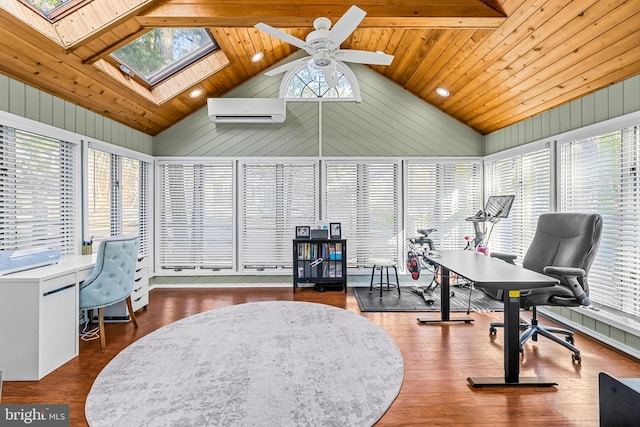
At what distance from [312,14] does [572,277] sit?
332cm

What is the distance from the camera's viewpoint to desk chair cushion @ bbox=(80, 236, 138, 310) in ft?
10.3

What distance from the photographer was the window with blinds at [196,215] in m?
5.57

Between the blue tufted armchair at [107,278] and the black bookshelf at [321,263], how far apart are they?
8.00 feet

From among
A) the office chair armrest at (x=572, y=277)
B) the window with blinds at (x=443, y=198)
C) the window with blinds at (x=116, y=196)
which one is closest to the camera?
the office chair armrest at (x=572, y=277)

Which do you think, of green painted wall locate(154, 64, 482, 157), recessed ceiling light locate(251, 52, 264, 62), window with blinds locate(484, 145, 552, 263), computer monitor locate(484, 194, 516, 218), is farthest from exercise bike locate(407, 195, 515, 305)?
recessed ceiling light locate(251, 52, 264, 62)

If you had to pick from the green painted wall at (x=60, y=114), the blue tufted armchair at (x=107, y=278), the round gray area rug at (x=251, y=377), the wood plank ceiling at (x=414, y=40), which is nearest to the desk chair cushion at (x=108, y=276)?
the blue tufted armchair at (x=107, y=278)

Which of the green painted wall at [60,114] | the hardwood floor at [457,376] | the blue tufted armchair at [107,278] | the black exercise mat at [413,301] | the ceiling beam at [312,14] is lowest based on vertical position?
the hardwood floor at [457,376]

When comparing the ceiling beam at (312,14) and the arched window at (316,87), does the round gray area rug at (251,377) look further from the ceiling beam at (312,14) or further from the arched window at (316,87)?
the arched window at (316,87)

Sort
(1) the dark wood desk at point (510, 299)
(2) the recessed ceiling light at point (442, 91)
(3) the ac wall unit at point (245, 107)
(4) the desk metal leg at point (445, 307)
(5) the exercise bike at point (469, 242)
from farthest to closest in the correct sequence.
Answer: (3) the ac wall unit at point (245, 107)
(2) the recessed ceiling light at point (442, 91)
(5) the exercise bike at point (469, 242)
(4) the desk metal leg at point (445, 307)
(1) the dark wood desk at point (510, 299)

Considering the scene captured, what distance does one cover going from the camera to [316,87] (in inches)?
224

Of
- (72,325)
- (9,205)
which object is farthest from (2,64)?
(72,325)

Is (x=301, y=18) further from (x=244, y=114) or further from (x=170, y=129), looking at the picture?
(x=170, y=129)

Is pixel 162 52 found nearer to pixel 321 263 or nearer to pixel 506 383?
pixel 321 263

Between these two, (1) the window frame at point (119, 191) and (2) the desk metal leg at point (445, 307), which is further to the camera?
(1) the window frame at point (119, 191)
